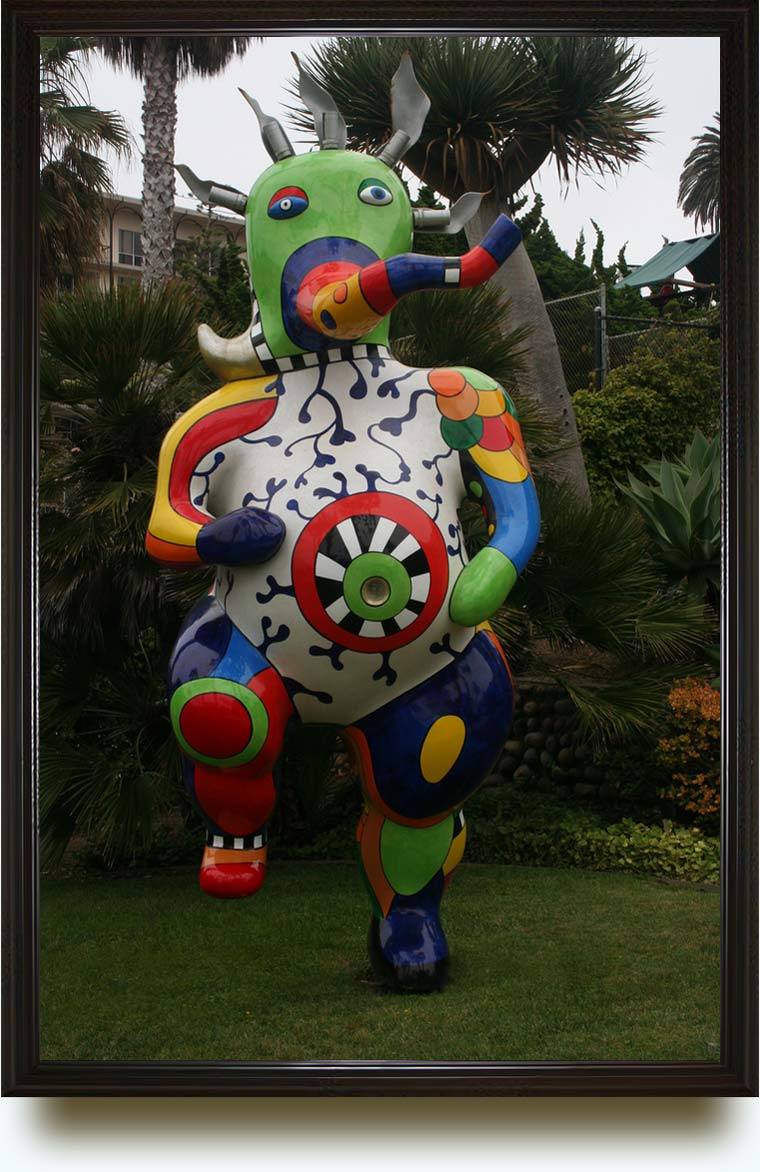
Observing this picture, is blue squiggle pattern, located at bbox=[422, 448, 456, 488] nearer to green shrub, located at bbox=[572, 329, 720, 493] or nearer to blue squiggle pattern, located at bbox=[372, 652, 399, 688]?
blue squiggle pattern, located at bbox=[372, 652, 399, 688]

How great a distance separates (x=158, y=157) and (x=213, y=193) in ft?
16.4

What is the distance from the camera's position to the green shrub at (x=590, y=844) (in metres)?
5.83

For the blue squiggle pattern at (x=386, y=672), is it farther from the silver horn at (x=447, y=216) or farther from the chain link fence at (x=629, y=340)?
the chain link fence at (x=629, y=340)

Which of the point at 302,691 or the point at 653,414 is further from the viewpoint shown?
the point at 653,414

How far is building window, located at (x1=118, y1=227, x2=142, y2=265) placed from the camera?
43.9 feet

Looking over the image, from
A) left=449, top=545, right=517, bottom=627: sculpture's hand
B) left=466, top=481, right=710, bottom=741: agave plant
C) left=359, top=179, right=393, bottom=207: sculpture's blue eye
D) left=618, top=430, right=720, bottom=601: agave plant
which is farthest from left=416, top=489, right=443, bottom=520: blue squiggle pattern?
left=618, top=430, right=720, bottom=601: agave plant

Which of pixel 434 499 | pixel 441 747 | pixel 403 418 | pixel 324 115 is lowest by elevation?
pixel 441 747

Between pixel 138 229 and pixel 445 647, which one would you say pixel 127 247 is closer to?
pixel 138 229

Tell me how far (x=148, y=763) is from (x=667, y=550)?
301cm

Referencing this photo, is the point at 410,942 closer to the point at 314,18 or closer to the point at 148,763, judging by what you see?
the point at 148,763

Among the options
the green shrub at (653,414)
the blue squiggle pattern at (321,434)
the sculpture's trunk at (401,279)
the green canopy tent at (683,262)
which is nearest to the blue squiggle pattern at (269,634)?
the blue squiggle pattern at (321,434)

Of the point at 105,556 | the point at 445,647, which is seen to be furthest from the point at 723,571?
the point at 105,556

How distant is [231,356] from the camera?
364 cm

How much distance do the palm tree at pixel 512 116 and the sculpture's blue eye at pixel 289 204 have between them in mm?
3727
